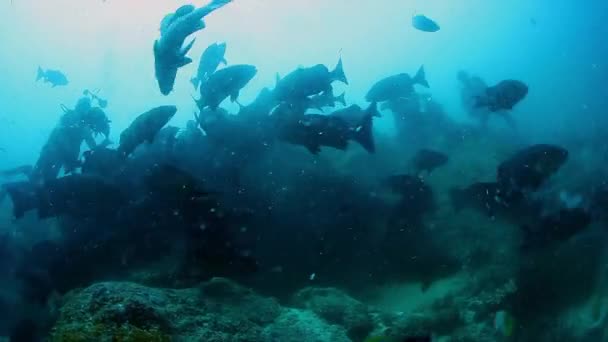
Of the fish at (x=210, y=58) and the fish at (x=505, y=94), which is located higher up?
the fish at (x=210, y=58)

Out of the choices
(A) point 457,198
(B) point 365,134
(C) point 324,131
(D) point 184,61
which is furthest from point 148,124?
(A) point 457,198

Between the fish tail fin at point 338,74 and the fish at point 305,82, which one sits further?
the fish tail fin at point 338,74

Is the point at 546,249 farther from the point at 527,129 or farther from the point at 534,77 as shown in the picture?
the point at 534,77

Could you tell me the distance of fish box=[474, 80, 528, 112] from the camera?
704 cm

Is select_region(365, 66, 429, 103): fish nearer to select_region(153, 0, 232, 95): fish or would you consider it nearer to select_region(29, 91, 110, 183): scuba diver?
select_region(153, 0, 232, 95): fish

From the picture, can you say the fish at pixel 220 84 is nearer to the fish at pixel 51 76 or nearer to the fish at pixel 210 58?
the fish at pixel 210 58

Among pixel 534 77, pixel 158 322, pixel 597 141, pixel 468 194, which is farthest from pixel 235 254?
pixel 534 77

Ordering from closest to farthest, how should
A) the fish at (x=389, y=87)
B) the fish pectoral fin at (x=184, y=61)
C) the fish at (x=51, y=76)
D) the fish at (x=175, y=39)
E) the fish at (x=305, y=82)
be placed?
the fish at (x=175, y=39) < the fish pectoral fin at (x=184, y=61) < the fish at (x=305, y=82) < the fish at (x=389, y=87) < the fish at (x=51, y=76)

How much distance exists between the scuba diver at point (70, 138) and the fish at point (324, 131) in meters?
5.04

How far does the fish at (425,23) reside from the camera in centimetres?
1074

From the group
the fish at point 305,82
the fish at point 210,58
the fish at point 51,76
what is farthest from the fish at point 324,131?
the fish at point 51,76

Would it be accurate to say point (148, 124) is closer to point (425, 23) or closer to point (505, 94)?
point (505, 94)

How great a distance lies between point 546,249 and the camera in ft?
22.0

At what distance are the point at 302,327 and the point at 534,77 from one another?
57.8 m
